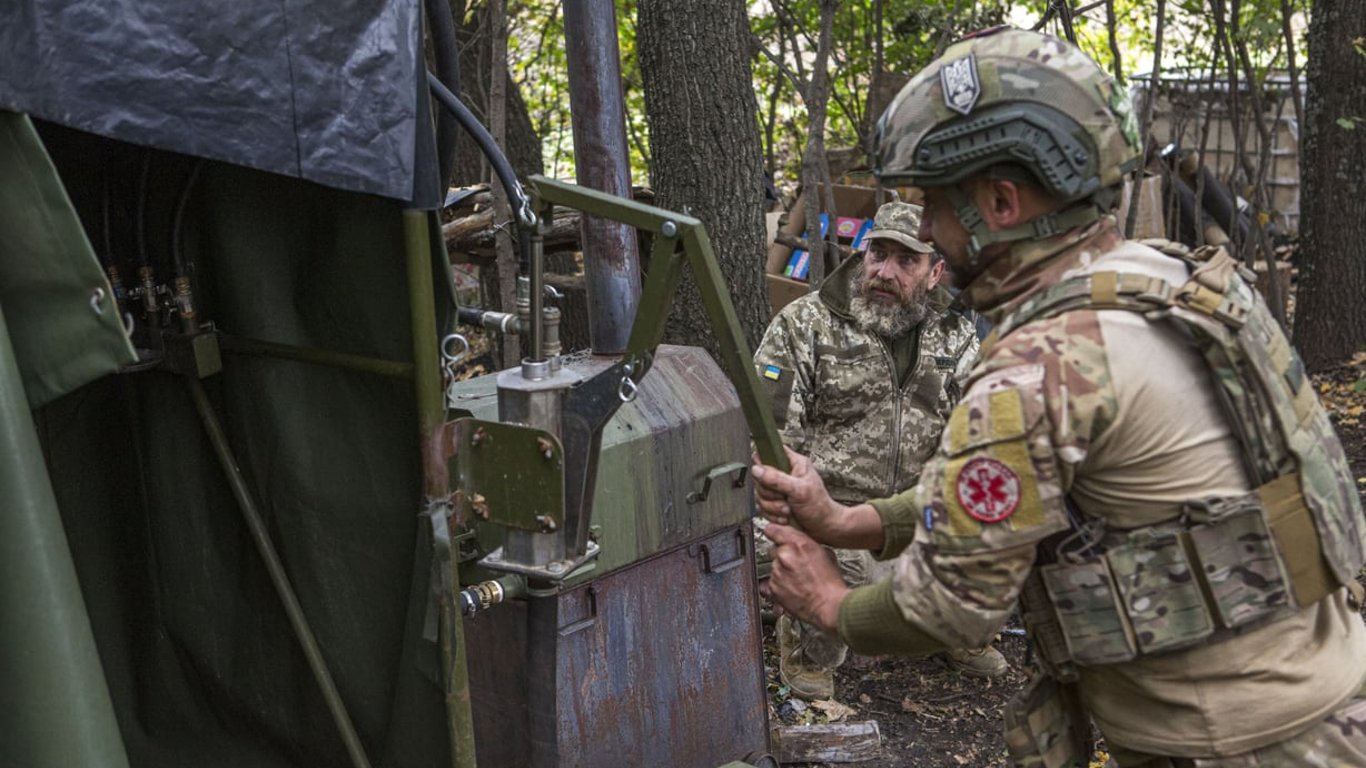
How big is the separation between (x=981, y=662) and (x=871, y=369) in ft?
3.89

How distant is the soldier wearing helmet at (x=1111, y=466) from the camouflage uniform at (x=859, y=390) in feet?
9.12

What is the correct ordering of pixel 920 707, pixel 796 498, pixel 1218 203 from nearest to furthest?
1. pixel 796 498
2. pixel 920 707
3. pixel 1218 203

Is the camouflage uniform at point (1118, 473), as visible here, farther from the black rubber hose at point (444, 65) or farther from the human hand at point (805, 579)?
the black rubber hose at point (444, 65)

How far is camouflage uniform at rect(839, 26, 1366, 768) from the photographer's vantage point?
2379 mm

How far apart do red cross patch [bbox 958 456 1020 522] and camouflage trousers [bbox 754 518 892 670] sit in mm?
2762

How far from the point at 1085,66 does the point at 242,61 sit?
4.83ft

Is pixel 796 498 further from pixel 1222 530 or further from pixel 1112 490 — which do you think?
pixel 1222 530

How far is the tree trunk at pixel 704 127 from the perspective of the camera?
5.89m

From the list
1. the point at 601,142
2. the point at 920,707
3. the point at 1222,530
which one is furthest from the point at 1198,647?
the point at 920,707

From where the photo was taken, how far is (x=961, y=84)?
8.29 feet

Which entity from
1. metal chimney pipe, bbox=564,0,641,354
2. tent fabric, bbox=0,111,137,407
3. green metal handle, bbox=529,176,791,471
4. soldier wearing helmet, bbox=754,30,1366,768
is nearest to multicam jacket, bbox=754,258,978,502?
metal chimney pipe, bbox=564,0,641,354

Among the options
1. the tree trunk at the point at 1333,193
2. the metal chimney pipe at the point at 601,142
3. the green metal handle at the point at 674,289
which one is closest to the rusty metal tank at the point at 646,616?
the metal chimney pipe at the point at 601,142

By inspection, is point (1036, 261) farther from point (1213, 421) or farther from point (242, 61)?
point (242, 61)

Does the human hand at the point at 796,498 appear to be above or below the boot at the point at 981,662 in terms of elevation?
above
